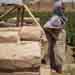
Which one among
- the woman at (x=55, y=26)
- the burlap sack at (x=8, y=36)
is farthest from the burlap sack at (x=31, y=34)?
the woman at (x=55, y=26)

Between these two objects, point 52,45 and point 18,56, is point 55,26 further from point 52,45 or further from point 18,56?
point 18,56

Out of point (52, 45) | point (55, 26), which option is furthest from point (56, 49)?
point (55, 26)

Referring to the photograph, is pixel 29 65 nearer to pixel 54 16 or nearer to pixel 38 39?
pixel 38 39

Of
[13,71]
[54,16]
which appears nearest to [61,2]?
[54,16]

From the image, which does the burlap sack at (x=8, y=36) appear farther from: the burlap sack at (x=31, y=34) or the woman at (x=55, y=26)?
the woman at (x=55, y=26)

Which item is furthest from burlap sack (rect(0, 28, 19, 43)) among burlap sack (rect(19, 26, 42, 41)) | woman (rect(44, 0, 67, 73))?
woman (rect(44, 0, 67, 73))

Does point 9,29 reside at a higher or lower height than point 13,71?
higher

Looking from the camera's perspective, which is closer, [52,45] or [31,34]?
[31,34]

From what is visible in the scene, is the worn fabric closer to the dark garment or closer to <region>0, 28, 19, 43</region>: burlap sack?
the dark garment

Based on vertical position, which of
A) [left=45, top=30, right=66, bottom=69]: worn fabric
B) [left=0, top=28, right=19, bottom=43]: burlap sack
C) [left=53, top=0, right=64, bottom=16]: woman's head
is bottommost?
[left=45, top=30, right=66, bottom=69]: worn fabric

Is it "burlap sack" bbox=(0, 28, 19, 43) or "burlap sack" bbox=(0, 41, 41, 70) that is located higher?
"burlap sack" bbox=(0, 28, 19, 43)

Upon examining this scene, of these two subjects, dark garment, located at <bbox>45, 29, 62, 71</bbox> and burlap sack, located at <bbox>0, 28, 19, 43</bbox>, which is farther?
dark garment, located at <bbox>45, 29, 62, 71</bbox>

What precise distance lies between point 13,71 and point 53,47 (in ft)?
2.27

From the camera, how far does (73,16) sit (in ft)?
9.61
